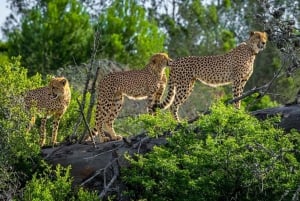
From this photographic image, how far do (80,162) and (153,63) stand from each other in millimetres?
2290

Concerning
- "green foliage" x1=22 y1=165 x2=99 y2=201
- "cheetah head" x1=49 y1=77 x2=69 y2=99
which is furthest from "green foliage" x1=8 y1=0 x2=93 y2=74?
"green foliage" x1=22 y1=165 x2=99 y2=201

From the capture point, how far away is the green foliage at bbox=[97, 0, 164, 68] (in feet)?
98.5

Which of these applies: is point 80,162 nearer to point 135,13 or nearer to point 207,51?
point 135,13

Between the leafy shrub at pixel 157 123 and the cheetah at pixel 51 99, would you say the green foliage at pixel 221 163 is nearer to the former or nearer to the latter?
the leafy shrub at pixel 157 123

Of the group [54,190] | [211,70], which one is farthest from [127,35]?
[54,190]

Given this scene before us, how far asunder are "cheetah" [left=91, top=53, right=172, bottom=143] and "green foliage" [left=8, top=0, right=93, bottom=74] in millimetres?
13808

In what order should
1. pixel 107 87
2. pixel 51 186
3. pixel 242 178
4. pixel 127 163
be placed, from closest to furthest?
1. pixel 242 178
2. pixel 51 186
3. pixel 127 163
4. pixel 107 87

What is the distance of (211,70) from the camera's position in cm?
1573

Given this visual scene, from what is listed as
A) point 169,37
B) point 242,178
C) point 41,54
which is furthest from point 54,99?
point 169,37

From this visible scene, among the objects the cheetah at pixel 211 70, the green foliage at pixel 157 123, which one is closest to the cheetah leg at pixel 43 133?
the cheetah at pixel 211 70

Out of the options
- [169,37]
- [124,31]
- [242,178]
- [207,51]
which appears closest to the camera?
[242,178]

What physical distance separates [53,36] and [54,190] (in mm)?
17332

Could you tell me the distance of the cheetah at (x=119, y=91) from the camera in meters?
15.1

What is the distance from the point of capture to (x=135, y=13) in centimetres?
3153
